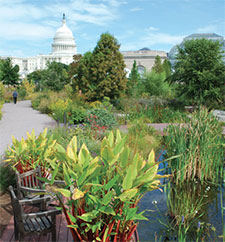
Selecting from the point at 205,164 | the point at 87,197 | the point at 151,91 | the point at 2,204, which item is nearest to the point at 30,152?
the point at 2,204

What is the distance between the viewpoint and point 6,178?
16.3 feet

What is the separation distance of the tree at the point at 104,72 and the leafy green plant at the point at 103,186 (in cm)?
1649

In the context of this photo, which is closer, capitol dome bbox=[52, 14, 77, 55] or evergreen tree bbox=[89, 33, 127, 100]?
evergreen tree bbox=[89, 33, 127, 100]

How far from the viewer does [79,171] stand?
2100mm

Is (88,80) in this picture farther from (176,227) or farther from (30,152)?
(176,227)

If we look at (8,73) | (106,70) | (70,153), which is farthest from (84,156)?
(8,73)

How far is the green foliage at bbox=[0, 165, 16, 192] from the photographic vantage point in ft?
15.9

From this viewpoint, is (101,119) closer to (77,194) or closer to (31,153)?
(31,153)

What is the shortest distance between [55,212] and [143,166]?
142 cm

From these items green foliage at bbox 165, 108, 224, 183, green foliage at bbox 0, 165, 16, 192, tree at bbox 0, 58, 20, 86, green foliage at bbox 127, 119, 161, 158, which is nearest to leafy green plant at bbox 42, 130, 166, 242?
green foliage at bbox 0, 165, 16, 192

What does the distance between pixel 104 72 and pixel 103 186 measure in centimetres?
1703

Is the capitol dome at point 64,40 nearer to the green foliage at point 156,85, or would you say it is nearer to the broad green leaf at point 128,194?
the green foliage at point 156,85

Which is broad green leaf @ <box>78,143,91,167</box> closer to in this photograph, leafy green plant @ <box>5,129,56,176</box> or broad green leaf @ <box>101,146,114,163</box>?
broad green leaf @ <box>101,146,114,163</box>

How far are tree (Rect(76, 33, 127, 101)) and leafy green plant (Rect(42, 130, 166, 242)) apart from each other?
16.5m
